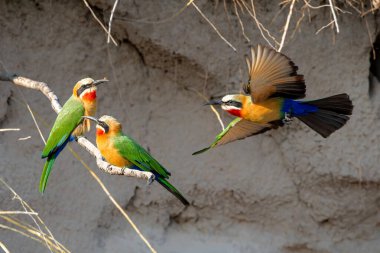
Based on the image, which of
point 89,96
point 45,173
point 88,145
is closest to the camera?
point 88,145

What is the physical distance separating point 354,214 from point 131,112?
37.5 inches

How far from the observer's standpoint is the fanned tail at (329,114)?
248 centimetres

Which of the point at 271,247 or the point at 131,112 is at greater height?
the point at 131,112

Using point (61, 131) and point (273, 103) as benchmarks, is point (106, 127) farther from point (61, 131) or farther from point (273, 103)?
point (273, 103)

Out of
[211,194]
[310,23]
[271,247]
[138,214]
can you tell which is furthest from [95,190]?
[310,23]

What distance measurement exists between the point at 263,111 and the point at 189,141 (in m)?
0.91

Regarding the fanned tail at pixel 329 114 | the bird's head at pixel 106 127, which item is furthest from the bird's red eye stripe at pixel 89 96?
the fanned tail at pixel 329 114

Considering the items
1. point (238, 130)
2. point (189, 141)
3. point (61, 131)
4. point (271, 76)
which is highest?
point (271, 76)

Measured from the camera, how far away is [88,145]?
2.21 meters

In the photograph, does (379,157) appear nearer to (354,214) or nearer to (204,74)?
(354,214)

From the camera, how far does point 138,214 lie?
3.33 metres

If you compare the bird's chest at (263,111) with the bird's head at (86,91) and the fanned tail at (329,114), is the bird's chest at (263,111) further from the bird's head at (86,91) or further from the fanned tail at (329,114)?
the bird's head at (86,91)

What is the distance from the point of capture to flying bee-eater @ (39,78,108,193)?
2.51m

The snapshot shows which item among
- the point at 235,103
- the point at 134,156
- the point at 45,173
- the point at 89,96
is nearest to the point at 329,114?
the point at 235,103
